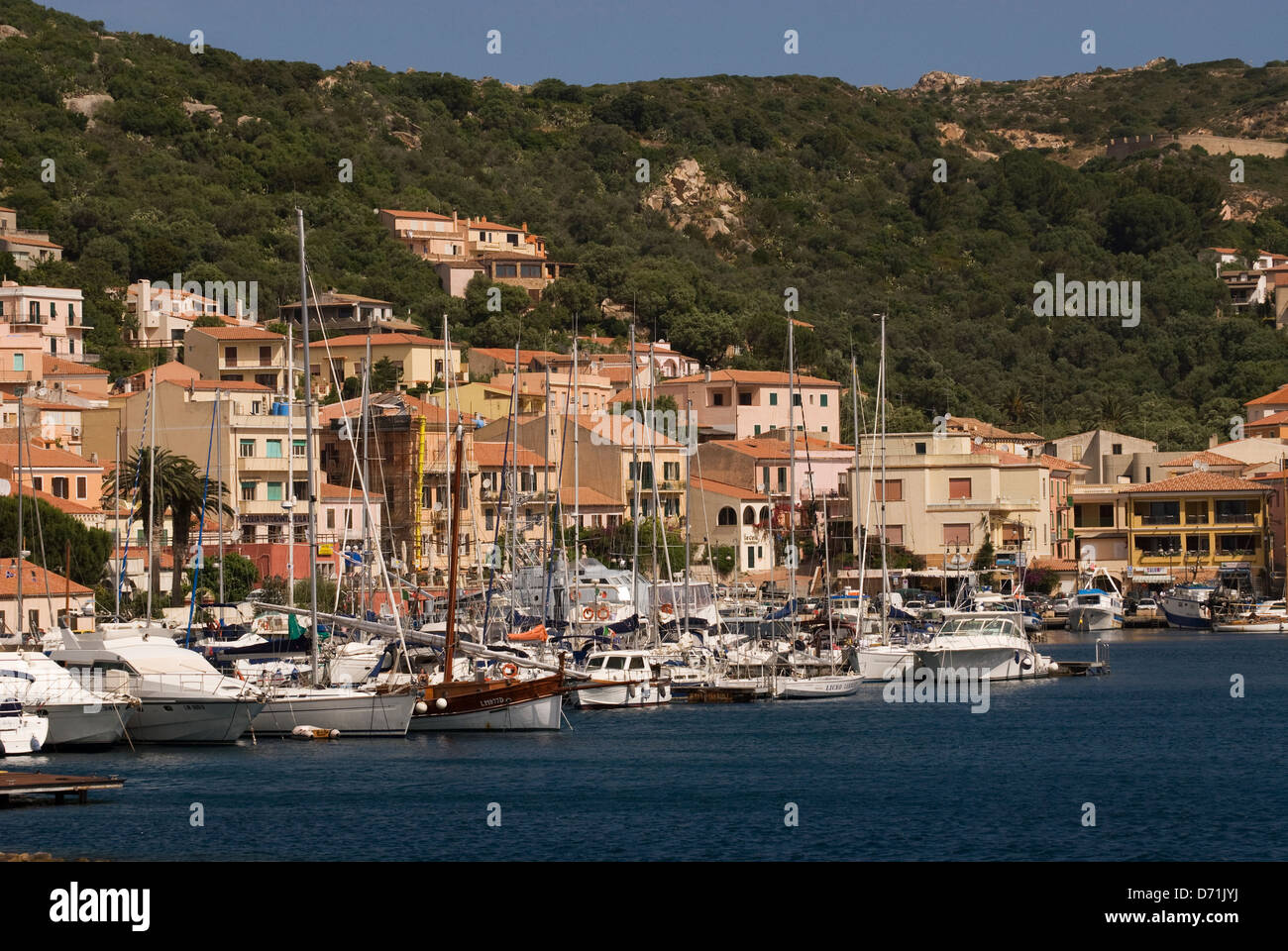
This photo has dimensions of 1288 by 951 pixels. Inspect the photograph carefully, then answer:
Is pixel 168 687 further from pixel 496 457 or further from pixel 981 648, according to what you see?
pixel 496 457

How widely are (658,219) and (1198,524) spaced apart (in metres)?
85.3

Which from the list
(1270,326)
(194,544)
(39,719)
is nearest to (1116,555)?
(194,544)

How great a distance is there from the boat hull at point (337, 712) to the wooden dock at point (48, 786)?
8.36m

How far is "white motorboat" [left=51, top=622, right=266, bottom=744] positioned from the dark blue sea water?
1.94ft

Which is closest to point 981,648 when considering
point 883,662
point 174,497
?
point 883,662

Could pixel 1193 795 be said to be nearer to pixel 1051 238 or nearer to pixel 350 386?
pixel 350 386

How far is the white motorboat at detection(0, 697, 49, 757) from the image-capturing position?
1353 inches

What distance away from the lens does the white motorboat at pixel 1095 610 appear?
81500 millimetres

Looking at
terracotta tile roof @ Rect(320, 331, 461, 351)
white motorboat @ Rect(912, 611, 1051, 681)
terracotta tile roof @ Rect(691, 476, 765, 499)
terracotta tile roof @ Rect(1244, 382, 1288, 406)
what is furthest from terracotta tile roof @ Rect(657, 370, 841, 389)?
white motorboat @ Rect(912, 611, 1051, 681)

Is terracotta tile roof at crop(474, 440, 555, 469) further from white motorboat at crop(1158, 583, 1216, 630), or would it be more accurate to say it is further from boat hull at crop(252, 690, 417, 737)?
boat hull at crop(252, 690, 417, 737)

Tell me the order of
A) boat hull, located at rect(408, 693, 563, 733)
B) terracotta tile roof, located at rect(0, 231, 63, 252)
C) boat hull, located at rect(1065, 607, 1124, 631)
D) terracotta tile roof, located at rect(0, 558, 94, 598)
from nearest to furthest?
boat hull, located at rect(408, 693, 563, 733) < terracotta tile roof, located at rect(0, 558, 94, 598) < boat hull, located at rect(1065, 607, 1124, 631) < terracotta tile roof, located at rect(0, 231, 63, 252)

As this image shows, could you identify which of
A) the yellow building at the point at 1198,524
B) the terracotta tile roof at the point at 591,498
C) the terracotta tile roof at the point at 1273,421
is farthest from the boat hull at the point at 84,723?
the terracotta tile roof at the point at 1273,421

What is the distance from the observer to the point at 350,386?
307 feet
